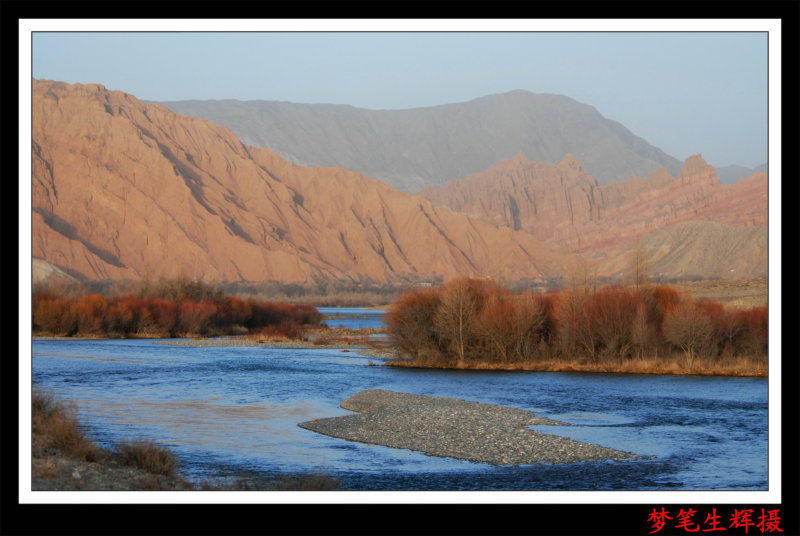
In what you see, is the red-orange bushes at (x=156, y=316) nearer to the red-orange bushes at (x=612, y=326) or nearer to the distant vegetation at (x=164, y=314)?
the distant vegetation at (x=164, y=314)

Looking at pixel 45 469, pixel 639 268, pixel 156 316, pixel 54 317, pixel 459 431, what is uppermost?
pixel 639 268

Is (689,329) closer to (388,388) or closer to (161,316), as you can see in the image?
(388,388)

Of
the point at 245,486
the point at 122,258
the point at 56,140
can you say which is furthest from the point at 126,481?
the point at 56,140

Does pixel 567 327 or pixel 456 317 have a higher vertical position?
pixel 456 317

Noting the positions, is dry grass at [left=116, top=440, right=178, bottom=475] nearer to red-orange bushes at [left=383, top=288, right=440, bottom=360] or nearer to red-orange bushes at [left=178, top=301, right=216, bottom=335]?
red-orange bushes at [left=383, top=288, right=440, bottom=360]

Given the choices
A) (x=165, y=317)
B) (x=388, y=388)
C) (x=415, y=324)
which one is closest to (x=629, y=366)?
(x=415, y=324)
